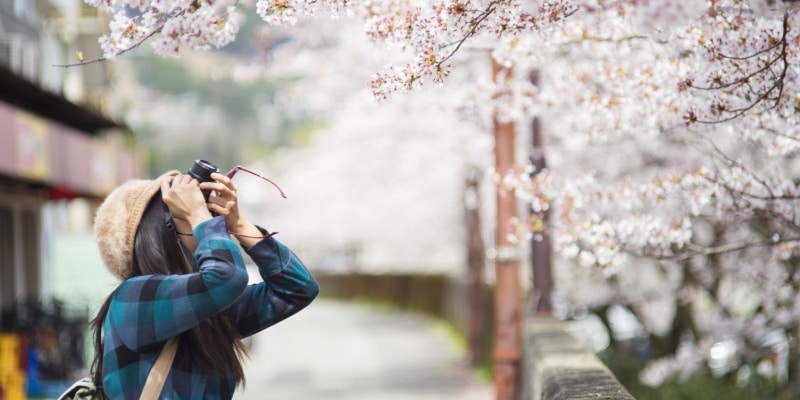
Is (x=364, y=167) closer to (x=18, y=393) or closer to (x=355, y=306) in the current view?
(x=355, y=306)

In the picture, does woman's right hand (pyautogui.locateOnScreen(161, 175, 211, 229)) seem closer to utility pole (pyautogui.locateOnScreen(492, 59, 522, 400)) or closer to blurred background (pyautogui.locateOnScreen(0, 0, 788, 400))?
blurred background (pyautogui.locateOnScreen(0, 0, 788, 400))

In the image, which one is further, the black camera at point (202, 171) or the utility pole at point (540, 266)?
the utility pole at point (540, 266)

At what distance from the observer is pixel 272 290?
131 inches

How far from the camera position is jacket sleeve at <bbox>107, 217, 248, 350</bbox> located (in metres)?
2.93

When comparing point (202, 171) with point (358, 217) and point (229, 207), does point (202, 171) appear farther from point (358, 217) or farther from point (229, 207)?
point (358, 217)

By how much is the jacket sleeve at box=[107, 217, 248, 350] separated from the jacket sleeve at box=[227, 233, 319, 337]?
0.20 metres

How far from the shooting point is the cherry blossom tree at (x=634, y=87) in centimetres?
386

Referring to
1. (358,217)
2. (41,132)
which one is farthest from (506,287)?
(358,217)

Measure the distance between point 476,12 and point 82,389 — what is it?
6.18ft

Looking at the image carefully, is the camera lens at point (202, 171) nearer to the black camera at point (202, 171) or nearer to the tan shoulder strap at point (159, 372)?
the black camera at point (202, 171)

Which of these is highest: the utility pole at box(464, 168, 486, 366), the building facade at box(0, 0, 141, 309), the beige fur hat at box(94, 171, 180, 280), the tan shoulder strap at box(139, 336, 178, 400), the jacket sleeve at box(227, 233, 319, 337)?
the building facade at box(0, 0, 141, 309)

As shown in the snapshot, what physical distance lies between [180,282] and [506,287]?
214 inches

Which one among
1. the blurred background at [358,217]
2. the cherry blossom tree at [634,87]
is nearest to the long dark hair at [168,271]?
the blurred background at [358,217]

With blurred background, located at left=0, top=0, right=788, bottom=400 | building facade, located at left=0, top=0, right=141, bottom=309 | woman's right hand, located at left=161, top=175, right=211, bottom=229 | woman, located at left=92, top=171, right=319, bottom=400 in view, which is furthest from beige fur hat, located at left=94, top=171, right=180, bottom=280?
building facade, located at left=0, top=0, right=141, bottom=309
